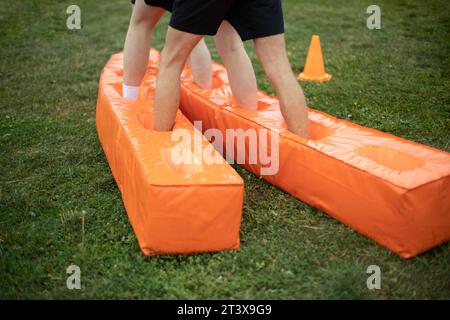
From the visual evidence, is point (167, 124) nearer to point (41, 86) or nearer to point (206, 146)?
point (206, 146)

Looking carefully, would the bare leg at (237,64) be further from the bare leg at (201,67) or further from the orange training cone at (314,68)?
the orange training cone at (314,68)

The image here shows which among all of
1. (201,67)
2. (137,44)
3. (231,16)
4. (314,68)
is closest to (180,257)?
(231,16)

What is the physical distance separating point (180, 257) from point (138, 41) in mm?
1587

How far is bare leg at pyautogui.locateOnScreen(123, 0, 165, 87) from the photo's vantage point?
3115mm

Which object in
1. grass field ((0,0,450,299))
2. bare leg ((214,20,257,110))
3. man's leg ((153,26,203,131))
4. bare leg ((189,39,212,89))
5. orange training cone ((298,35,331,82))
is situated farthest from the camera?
orange training cone ((298,35,331,82))

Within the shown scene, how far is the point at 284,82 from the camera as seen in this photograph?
9.05 ft

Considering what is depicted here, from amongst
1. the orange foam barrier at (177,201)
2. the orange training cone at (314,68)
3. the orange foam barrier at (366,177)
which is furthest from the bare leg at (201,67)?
the orange training cone at (314,68)

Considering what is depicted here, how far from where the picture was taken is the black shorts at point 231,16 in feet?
8.17

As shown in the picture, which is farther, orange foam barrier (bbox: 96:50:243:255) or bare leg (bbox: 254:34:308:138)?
bare leg (bbox: 254:34:308:138)

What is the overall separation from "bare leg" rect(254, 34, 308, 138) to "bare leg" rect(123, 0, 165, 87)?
80 centimetres

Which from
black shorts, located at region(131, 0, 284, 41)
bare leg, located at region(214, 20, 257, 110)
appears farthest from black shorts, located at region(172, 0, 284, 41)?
bare leg, located at region(214, 20, 257, 110)

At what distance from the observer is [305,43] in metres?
5.91

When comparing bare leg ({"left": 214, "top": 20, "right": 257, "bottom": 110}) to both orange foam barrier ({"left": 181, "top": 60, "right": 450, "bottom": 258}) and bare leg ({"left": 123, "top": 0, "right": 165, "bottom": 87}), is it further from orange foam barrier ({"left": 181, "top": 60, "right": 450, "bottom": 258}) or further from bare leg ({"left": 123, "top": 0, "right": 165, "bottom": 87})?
bare leg ({"left": 123, "top": 0, "right": 165, "bottom": 87})
